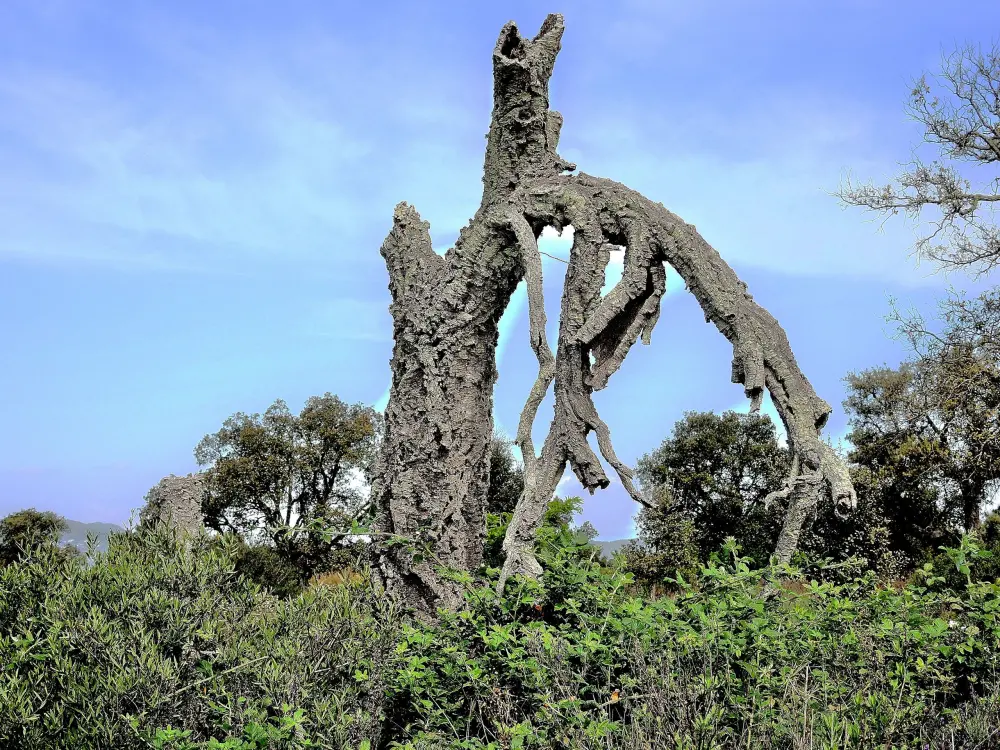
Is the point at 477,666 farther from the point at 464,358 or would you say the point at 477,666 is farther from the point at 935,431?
the point at 935,431

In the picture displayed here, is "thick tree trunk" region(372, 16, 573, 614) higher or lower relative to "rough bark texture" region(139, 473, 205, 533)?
higher

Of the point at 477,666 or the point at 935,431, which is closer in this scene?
the point at 477,666

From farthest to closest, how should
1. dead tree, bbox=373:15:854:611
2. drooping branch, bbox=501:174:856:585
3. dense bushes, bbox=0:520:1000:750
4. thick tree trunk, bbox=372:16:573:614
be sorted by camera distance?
thick tree trunk, bbox=372:16:573:614 < dead tree, bbox=373:15:854:611 < drooping branch, bbox=501:174:856:585 < dense bushes, bbox=0:520:1000:750

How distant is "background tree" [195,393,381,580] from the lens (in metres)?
16.4

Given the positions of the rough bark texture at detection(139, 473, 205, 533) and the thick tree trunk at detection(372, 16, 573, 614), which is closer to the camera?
the thick tree trunk at detection(372, 16, 573, 614)

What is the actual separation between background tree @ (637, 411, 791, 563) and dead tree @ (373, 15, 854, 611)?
9778 millimetres

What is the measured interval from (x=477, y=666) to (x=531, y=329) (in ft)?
6.39

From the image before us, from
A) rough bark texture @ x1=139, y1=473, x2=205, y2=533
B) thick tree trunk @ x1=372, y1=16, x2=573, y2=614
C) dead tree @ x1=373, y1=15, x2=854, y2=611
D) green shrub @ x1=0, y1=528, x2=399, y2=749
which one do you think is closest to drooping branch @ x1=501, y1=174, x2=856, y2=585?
dead tree @ x1=373, y1=15, x2=854, y2=611

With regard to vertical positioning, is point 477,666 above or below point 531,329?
below

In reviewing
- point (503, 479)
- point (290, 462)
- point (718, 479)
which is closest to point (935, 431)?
point (718, 479)

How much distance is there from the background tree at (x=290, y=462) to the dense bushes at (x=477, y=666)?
1205cm

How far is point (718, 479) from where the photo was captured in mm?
15250

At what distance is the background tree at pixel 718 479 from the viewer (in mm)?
15000

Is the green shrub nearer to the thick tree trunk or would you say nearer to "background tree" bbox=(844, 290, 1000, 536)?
the thick tree trunk
